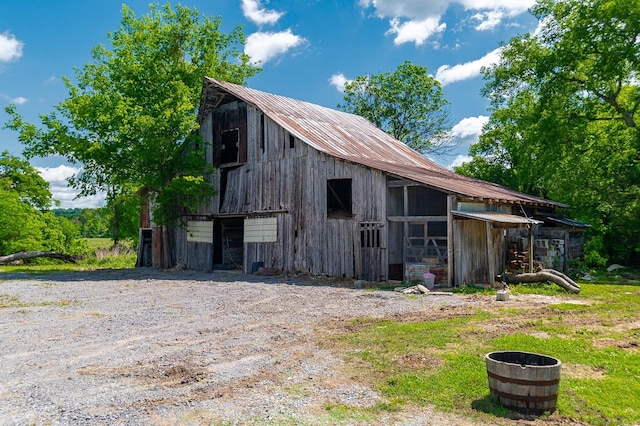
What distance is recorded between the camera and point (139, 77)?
24.5 meters

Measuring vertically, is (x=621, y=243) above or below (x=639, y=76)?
below

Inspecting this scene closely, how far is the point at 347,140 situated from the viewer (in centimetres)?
2425

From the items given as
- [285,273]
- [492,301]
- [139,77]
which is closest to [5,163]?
[139,77]

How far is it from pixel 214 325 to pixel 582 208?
74.8ft

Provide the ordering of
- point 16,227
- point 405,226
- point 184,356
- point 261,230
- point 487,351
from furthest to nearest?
point 16,227
point 261,230
point 405,226
point 184,356
point 487,351

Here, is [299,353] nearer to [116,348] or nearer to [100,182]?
[116,348]

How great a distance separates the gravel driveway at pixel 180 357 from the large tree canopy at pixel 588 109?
49.3ft

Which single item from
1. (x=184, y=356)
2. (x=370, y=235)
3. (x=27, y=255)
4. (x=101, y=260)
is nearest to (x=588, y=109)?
(x=370, y=235)

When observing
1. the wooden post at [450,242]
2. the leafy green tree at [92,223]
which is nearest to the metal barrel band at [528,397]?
the wooden post at [450,242]

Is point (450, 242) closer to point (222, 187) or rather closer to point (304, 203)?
point (304, 203)

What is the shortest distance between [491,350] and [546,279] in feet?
30.9

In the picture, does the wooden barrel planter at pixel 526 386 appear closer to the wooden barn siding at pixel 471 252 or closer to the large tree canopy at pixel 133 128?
the wooden barn siding at pixel 471 252

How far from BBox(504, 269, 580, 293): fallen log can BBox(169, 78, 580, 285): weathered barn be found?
91 centimetres

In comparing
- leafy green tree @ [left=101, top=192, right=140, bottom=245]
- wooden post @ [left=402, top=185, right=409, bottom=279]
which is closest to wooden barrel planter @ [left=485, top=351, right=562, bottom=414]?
wooden post @ [left=402, top=185, right=409, bottom=279]
